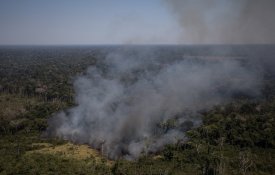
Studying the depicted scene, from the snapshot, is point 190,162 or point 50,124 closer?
point 190,162

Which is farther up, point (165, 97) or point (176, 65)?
point (176, 65)

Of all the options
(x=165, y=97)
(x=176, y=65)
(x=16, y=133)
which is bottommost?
(x=16, y=133)

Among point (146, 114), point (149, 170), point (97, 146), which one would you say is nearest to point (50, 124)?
point (97, 146)

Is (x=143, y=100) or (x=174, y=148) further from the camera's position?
(x=143, y=100)

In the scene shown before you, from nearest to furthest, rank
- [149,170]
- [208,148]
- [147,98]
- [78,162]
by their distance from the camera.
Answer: [149,170]
[78,162]
[208,148]
[147,98]

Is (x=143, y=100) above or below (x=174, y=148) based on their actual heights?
above

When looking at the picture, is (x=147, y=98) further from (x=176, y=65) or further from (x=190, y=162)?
(x=190, y=162)

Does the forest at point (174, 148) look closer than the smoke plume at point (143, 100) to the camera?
Yes

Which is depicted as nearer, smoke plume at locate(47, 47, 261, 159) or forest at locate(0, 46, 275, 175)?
forest at locate(0, 46, 275, 175)
